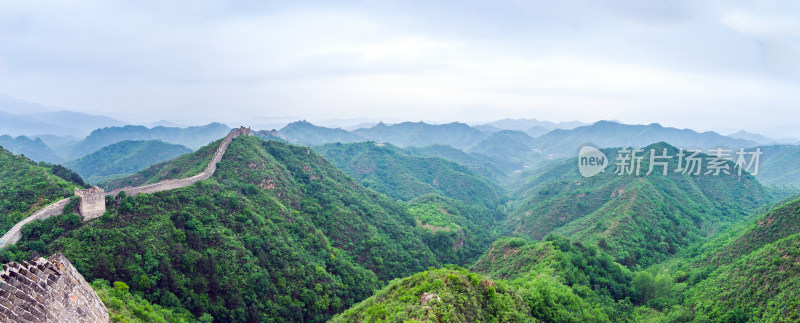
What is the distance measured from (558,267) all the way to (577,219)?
49722 mm

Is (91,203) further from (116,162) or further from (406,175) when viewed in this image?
(116,162)

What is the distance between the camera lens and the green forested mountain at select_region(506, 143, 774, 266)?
71.9m

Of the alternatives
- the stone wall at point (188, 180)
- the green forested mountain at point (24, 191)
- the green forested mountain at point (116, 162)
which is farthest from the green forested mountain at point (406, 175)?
the green forested mountain at point (24, 191)

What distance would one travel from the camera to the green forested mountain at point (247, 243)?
4081 centimetres

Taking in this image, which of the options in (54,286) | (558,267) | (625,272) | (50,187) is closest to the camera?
(54,286)

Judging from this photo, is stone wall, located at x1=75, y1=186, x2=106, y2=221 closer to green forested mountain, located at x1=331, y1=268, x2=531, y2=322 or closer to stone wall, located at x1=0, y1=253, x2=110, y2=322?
stone wall, located at x1=0, y1=253, x2=110, y2=322

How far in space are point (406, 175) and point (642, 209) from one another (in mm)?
88166

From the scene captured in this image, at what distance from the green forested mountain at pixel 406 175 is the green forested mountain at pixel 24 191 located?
94.4m

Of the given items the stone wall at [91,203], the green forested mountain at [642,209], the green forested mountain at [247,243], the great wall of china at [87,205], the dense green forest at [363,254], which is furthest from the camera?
the green forested mountain at [642,209]

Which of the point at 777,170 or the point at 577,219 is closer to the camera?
the point at 577,219

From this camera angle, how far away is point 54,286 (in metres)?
18.3

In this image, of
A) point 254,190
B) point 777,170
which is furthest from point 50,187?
point 777,170

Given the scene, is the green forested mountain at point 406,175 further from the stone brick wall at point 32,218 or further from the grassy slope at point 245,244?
the stone brick wall at point 32,218

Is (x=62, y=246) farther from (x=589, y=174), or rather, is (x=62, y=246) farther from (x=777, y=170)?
(x=777, y=170)
